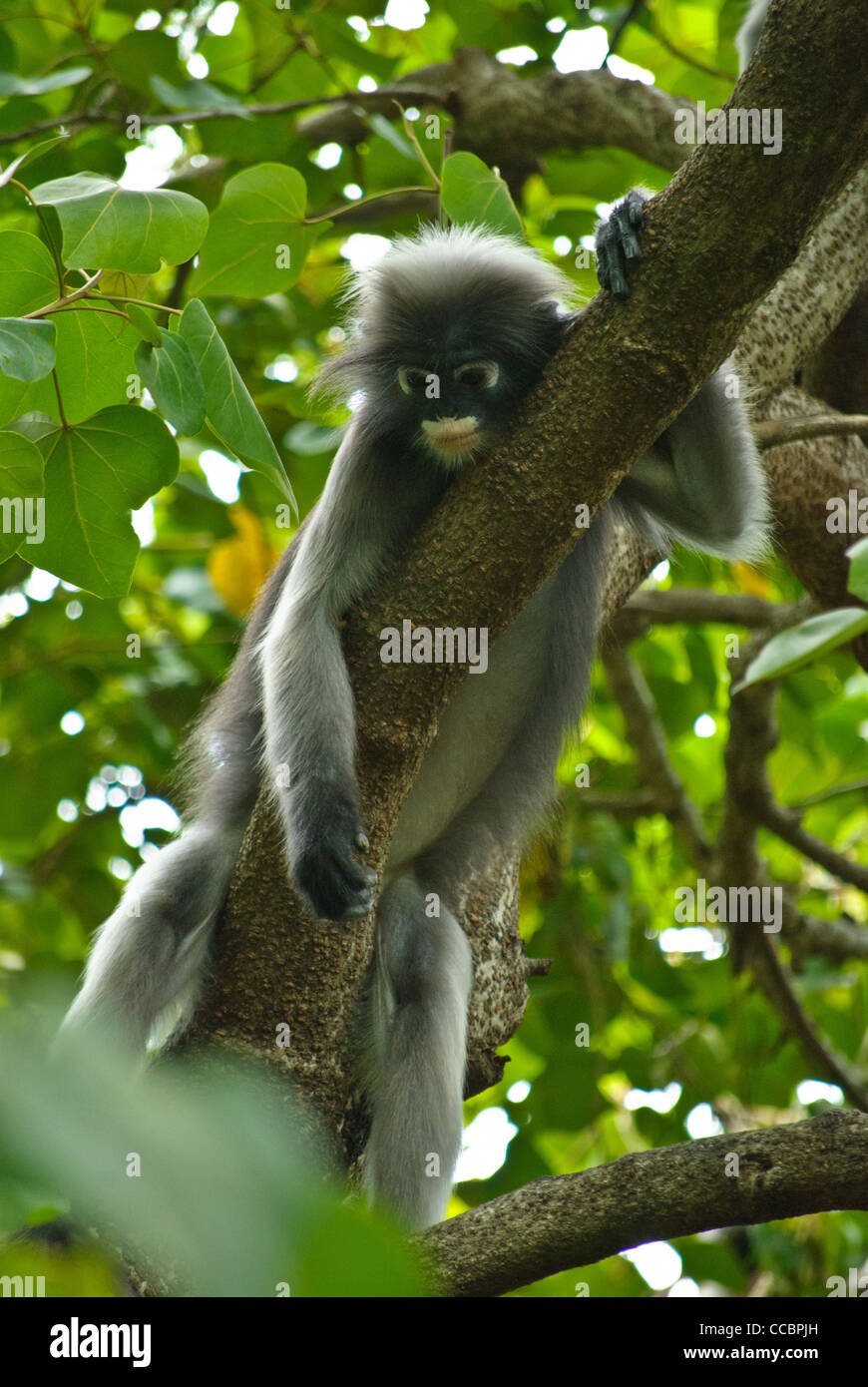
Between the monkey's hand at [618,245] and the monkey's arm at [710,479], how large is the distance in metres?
0.74

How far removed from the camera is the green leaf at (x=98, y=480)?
2.49 metres

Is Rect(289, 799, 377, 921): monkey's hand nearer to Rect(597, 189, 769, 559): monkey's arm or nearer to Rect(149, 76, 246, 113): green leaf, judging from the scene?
Rect(597, 189, 769, 559): monkey's arm

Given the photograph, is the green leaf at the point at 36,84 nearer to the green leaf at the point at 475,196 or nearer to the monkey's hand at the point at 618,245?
the green leaf at the point at 475,196

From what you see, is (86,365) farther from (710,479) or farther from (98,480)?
(710,479)

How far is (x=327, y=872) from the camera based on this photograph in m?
3.21

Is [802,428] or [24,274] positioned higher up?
[802,428]

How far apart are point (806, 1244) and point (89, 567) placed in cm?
451

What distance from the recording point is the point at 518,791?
442cm

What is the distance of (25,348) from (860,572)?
1.41m

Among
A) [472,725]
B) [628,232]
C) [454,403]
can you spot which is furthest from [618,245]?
[472,725]

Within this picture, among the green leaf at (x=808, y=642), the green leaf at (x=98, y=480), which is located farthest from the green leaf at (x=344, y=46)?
the green leaf at (x=808, y=642)

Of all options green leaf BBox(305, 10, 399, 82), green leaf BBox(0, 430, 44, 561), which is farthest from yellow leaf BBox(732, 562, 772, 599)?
green leaf BBox(0, 430, 44, 561)

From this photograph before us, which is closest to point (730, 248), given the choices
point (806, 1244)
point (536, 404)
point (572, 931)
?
point (536, 404)

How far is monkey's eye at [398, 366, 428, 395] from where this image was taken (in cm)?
387
